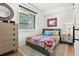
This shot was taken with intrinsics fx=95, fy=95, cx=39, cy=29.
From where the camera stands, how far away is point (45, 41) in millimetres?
1615

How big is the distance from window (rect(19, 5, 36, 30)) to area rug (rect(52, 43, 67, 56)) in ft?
1.81

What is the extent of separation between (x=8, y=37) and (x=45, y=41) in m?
0.65

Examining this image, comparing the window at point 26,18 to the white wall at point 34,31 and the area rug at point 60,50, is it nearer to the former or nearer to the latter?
the white wall at point 34,31

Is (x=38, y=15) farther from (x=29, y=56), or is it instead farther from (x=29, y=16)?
(x=29, y=56)

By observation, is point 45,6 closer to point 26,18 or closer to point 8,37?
point 26,18

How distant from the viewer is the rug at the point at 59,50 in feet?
5.19

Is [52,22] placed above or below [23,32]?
above

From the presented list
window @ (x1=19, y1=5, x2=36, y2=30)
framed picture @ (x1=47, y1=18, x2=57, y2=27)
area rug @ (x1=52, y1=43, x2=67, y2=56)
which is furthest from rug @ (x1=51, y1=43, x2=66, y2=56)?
window @ (x1=19, y1=5, x2=36, y2=30)

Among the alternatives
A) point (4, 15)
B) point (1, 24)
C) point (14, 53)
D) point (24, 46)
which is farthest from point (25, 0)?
point (14, 53)

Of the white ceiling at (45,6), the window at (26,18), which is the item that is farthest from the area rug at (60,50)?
the white ceiling at (45,6)

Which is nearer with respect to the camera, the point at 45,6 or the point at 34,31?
the point at 45,6

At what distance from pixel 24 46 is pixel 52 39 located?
496 millimetres

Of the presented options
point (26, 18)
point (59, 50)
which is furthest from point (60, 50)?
point (26, 18)

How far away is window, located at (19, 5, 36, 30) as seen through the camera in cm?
162
